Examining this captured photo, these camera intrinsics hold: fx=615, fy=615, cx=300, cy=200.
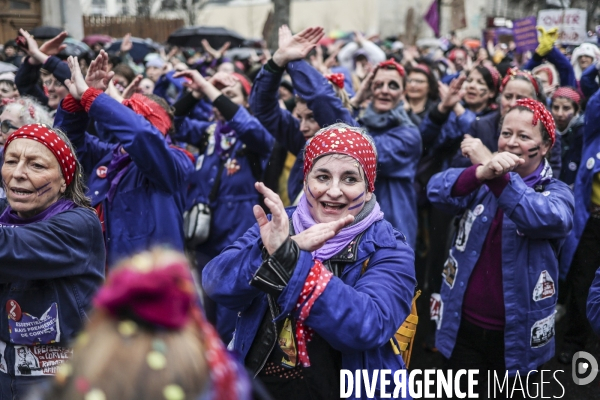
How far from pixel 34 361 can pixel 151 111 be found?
78.4 inches

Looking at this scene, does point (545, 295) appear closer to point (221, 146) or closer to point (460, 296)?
point (460, 296)

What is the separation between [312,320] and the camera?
6.56 feet

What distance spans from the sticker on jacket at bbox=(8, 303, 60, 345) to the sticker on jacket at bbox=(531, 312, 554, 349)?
2478 millimetres

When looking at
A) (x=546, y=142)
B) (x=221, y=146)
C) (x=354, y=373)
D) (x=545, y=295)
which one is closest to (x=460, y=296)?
(x=545, y=295)

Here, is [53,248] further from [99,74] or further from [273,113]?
[273,113]

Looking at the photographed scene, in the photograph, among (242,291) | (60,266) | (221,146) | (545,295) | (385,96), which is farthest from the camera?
(221,146)

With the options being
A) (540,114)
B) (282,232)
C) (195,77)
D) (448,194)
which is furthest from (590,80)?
(282,232)

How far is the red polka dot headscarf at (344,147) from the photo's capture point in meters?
2.49

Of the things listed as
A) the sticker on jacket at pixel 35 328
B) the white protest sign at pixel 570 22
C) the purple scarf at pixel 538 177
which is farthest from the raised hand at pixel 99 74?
the white protest sign at pixel 570 22

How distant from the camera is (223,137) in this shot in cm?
511

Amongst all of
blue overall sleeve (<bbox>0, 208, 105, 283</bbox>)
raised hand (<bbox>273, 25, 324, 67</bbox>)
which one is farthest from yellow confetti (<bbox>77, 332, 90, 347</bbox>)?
raised hand (<bbox>273, 25, 324, 67</bbox>)

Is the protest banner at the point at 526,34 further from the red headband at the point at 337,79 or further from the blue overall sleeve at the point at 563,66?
the red headband at the point at 337,79

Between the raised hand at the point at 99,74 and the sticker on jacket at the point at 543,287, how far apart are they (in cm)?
280

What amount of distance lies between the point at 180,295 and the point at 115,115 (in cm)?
280
